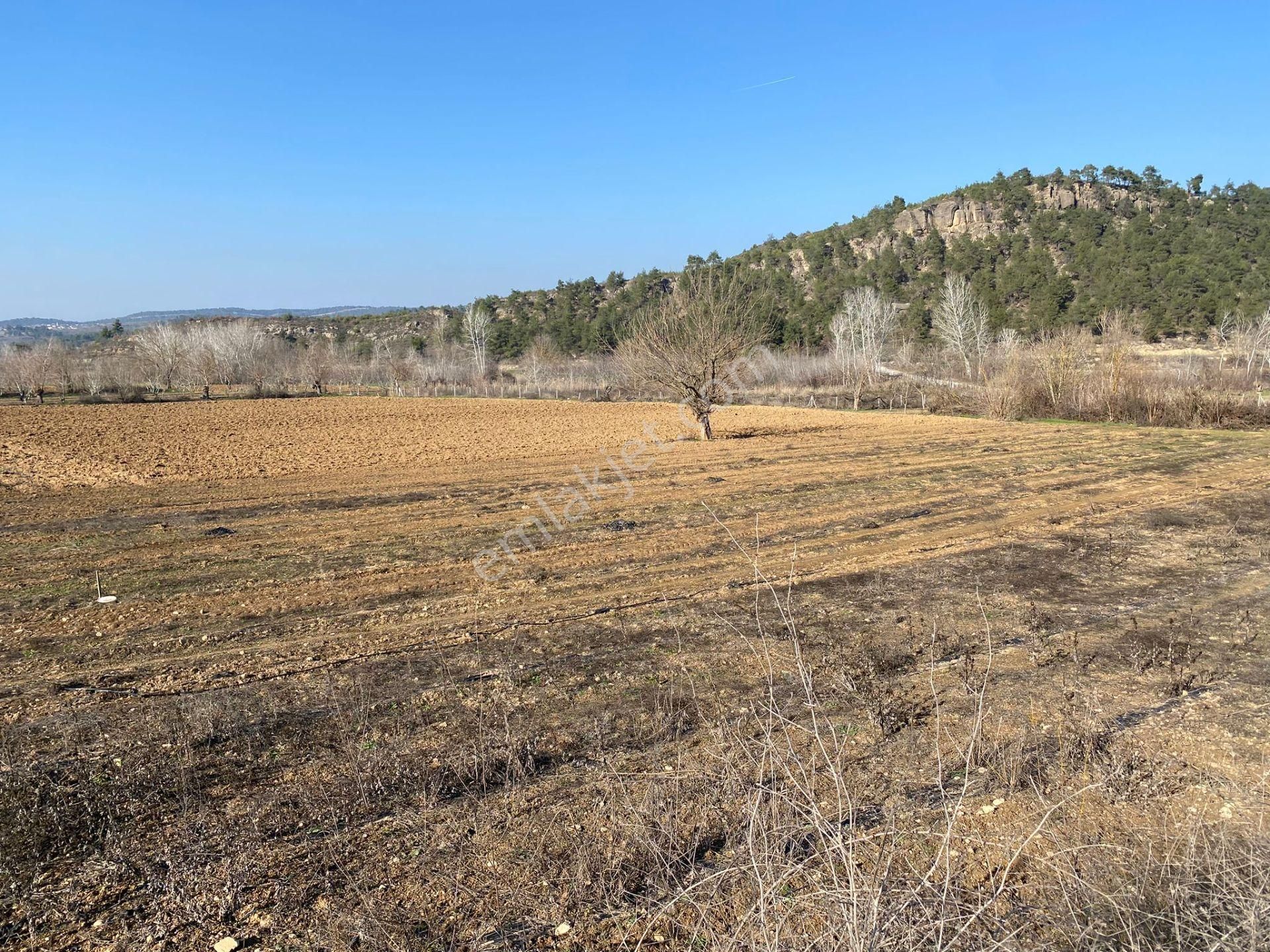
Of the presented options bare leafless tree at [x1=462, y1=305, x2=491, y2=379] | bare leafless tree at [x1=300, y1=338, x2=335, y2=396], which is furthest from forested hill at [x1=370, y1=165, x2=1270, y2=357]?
bare leafless tree at [x1=300, y1=338, x2=335, y2=396]

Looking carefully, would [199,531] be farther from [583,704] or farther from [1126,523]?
[1126,523]

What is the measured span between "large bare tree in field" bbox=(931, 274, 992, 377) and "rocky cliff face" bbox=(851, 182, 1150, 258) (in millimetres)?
34036

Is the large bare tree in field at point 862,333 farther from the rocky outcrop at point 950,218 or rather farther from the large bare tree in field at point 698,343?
the rocky outcrop at point 950,218

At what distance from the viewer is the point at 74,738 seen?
509cm

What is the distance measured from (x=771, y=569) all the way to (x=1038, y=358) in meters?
31.0

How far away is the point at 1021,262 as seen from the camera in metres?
76.6

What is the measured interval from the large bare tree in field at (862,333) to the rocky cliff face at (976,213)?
34409 mm

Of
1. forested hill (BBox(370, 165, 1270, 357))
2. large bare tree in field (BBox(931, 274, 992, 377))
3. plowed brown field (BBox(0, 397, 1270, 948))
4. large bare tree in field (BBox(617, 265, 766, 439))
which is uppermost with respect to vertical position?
forested hill (BBox(370, 165, 1270, 357))

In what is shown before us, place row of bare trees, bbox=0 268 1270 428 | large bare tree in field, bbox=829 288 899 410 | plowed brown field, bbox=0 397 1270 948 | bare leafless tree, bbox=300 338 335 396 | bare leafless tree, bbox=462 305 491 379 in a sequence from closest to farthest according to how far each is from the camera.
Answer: plowed brown field, bbox=0 397 1270 948, row of bare trees, bbox=0 268 1270 428, large bare tree in field, bbox=829 288 899 410, bare leafless tree, bbox=300 338 335 396, bare leafless tree, bbox=462 305 491 379

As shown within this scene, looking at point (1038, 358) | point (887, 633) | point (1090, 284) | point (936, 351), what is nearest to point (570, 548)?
point (887, 633)

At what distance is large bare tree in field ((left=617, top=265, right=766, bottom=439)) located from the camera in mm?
23141

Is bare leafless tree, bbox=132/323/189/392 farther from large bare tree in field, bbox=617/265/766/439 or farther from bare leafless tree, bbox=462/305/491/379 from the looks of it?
large bare tree in field, bbox=617/265/766/439

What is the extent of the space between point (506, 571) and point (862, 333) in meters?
60.7

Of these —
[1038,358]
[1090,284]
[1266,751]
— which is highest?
[1090,284]
